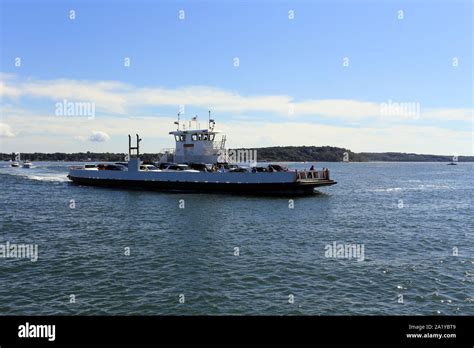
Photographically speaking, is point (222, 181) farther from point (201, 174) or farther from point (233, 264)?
point (233, 264)

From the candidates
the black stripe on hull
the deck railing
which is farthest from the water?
the deck railing

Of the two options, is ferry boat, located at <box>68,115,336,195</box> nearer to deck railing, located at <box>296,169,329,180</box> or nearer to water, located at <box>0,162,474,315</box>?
deck railing, located at <box>296,169,329,180</box>

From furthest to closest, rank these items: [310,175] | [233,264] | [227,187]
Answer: [227,187] → [310,175] → [233,264]

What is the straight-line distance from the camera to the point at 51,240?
25922 mm

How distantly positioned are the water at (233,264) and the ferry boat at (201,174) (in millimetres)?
12055

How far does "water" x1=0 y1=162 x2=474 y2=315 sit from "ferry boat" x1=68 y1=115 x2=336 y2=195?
39.6 feet

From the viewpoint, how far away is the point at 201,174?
55.8 metres

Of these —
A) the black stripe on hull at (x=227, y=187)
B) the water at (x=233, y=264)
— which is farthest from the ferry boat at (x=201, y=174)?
the water at (x=233, y=264)

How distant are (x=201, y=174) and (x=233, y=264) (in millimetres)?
36172

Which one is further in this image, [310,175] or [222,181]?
[222,181]

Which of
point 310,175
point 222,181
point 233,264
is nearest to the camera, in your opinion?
point 233,264

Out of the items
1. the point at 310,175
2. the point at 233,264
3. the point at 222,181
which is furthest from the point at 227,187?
the point at 233,264

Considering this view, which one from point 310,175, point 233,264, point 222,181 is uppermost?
point 310,175
